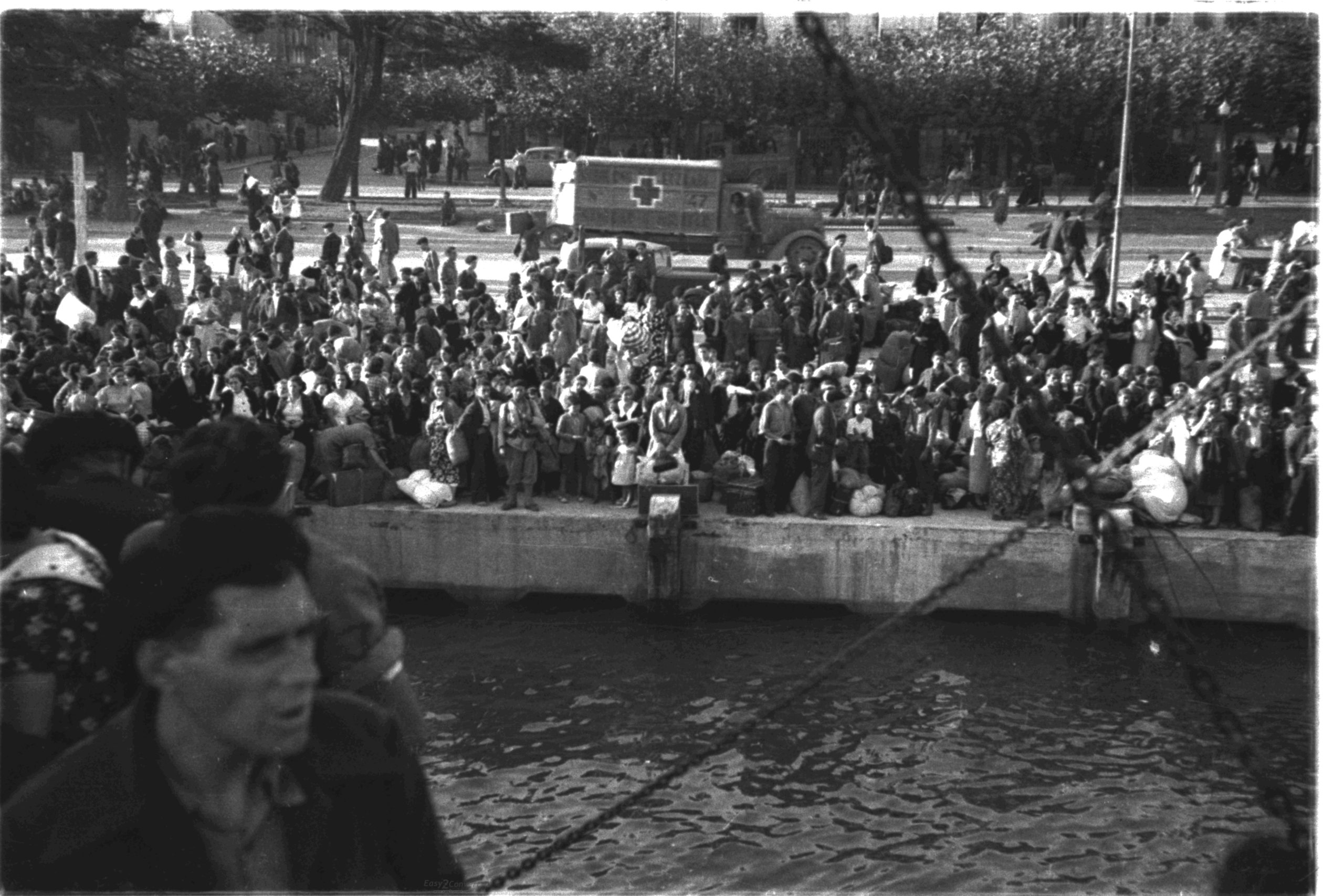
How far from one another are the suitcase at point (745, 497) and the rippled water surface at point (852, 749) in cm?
121

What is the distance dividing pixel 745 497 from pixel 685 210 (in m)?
13.5

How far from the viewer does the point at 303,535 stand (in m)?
2.29

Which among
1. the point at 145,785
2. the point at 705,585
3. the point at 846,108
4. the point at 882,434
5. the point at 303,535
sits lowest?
the point at 705,585

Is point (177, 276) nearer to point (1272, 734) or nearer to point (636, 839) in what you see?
point (636, 839)

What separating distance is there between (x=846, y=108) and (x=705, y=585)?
45.5ft

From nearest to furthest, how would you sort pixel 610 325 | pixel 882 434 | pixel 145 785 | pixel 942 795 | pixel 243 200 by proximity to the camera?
pixel 145 785
pixel 942 795
pixel 882 434
pixel 610 325
pixel 243 200

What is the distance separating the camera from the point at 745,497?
17.1 meters

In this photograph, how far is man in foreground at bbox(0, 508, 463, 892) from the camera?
83.0 inches

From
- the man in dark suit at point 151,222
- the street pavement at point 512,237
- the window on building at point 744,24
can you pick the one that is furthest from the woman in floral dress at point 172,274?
the window on building at point 744,24

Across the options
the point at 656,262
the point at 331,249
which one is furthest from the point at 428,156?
the point at 656,262

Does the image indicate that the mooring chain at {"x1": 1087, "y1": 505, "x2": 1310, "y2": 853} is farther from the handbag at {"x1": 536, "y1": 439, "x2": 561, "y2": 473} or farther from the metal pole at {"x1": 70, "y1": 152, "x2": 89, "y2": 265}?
the metal pole at {"x1": 70, "y1": 152, "x2": 89, "y2": 265}

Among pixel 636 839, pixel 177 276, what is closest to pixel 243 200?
pixel 177 276

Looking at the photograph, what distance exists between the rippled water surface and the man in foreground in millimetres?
10207

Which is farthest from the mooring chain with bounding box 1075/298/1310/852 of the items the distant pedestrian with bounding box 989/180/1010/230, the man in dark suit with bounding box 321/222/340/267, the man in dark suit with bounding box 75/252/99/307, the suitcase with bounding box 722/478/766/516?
the distant pedestrian with bounding box 989/180/1010/230
